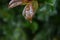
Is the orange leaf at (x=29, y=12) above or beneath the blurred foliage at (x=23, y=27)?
above

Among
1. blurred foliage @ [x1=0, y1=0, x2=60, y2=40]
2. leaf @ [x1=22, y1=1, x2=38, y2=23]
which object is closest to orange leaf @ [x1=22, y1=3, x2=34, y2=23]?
leaf @ [x1=22, y1=1, x2=38, y2=23]

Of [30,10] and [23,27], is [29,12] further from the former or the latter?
[23,27]

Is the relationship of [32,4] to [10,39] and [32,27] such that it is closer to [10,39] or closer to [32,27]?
[32,27]

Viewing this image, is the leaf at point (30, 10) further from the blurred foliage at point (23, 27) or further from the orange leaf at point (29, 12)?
the blurred foliage at point (23, 27)

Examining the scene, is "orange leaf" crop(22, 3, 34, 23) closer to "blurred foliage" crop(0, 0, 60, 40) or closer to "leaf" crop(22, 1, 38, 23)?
"leaf" crop(22, 1, 38, 23)

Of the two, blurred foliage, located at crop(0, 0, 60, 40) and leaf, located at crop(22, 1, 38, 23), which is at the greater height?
leaf, located at crop(22, 1, 38, 23)

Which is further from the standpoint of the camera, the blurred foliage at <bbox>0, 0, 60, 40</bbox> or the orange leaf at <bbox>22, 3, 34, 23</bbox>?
the blurred foliage at <bbox>0, 0, 60, 40</bbox>

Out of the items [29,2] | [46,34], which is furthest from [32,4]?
[46,34]

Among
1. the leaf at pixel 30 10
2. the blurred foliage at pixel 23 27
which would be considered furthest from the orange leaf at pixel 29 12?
the blurred foliage at pixel 23 27

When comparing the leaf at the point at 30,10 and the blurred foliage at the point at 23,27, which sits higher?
the leaf at the point at 30,10

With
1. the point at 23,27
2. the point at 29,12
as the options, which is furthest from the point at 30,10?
the point at 23,27

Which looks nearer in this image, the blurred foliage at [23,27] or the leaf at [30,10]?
the leaf at [30,10]
